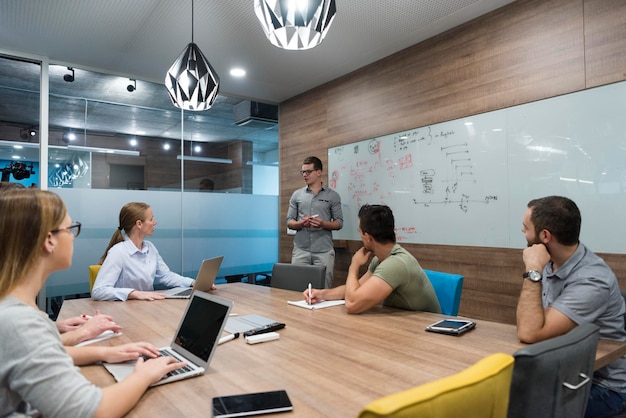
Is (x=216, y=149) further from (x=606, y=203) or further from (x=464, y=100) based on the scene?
(x=606, y=203)

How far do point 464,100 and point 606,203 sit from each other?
4.40 ft

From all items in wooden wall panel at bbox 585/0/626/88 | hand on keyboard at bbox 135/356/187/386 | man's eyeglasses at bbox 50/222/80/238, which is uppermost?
wooden wall panel at bbox 585/0/626/88

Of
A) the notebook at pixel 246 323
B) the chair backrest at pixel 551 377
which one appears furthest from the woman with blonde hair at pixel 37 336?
the chair backrest at pixel 551 377

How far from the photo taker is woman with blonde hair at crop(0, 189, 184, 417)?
875mm

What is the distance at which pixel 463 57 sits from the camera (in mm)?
3504

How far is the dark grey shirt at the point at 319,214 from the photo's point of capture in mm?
4461

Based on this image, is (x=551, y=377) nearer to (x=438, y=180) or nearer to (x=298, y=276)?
(x=298, y=276)

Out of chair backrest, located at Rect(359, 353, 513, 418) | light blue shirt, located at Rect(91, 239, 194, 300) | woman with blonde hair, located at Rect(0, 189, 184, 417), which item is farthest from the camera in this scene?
light blue shirt, located at Rect(91, 239, 194, 300)

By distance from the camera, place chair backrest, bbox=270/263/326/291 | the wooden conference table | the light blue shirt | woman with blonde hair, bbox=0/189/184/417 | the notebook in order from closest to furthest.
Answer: woman with blonde hair, bbox=0/189/184/417 < the wooden conference table < the notebook < the light blue shirt < chair backrest, bbox=270/263/326/291

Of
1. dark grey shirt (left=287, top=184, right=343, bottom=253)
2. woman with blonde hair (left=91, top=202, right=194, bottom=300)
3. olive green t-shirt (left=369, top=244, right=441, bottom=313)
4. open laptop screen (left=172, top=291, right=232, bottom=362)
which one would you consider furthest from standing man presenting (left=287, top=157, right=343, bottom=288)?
open laptop screen (left=172, top=291, right=232, bottom=362)

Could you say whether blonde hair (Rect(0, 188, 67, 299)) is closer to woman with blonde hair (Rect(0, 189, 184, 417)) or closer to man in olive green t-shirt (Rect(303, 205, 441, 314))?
woman with blonde hair (Rect(0, 189, 184, 417))

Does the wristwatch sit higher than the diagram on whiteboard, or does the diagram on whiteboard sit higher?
the diagram on whiteboard

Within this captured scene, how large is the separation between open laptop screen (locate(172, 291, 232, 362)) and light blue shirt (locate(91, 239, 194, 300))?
46.8 inches

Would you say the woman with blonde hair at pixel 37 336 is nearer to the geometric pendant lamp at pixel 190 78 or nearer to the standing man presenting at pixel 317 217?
the geometric pendant lamp at pixel 190 78
